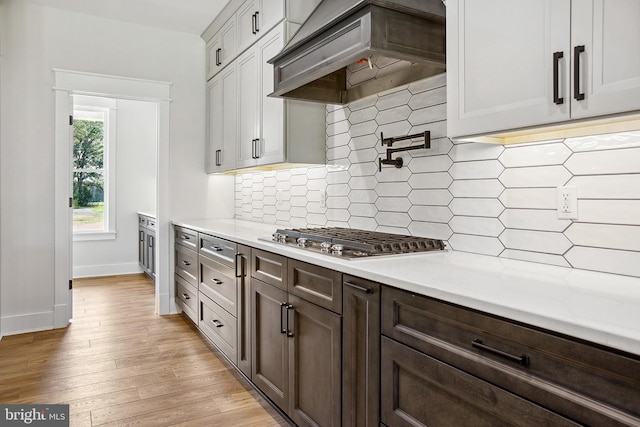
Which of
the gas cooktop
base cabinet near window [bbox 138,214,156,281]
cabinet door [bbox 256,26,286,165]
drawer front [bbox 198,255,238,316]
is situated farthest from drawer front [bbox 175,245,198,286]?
the gas cooktop

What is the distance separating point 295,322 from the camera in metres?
1.90

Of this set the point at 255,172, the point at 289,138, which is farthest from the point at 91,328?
the point at 289,138

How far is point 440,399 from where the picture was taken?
1176 millimetres

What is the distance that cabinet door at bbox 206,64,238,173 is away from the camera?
3.57 metres

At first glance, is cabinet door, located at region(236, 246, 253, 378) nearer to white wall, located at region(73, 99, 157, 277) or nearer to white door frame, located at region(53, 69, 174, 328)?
white door frame, located at region(53, 69, 174, 328)

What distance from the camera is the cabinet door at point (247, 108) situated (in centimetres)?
311

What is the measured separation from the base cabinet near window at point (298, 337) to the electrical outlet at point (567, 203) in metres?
0.82

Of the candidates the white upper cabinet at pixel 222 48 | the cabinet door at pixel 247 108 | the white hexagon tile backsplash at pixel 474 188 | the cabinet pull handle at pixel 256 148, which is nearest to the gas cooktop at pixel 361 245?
the white hexagon tile backsplash at pixel 474 188

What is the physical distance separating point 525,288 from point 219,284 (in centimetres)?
210

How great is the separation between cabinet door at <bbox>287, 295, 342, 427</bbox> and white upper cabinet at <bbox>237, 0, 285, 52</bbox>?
1903 mm

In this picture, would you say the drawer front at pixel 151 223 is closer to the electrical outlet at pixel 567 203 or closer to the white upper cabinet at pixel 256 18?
the white upper cabinet at pixel 256 18

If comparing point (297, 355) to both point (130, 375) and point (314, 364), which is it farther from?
point (130, 375)

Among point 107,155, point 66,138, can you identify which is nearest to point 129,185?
point 107,155

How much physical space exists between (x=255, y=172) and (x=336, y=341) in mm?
2539
